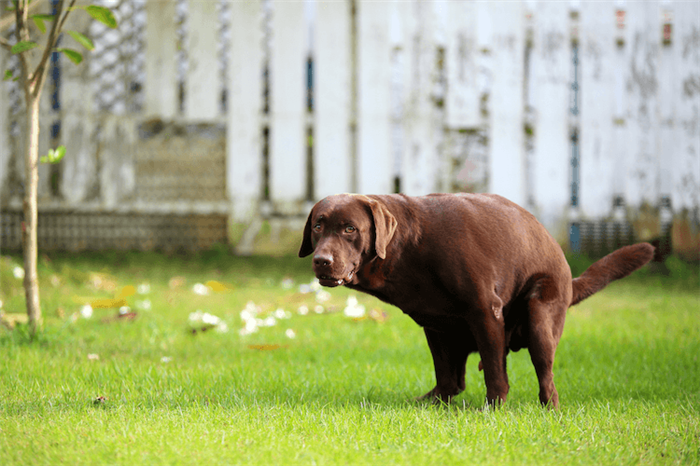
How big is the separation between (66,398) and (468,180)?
6607 millimetres

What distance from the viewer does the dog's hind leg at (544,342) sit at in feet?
8.34

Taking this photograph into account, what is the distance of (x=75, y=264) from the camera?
24.5 feet

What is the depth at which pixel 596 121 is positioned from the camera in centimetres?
823

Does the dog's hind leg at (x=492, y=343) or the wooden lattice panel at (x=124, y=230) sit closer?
the dog's hind leg at (x=492, y=343)

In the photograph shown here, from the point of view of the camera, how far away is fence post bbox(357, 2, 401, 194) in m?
8.12

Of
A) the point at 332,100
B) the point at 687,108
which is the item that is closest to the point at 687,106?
the point at 687,108

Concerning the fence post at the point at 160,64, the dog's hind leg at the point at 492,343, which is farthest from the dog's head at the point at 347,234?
the fence post at the point at 160,64

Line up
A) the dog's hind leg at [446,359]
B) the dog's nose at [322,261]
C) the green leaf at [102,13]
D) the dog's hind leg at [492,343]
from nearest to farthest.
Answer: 1. the dog's nose at [322,261]
2. the dog's hind leg at [492,343]
3. the dog's hind leg at [446,359]
4. the green leaf at [102,13]

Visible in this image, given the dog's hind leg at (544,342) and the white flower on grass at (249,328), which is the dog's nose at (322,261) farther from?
the white flower on grass at (249,328)

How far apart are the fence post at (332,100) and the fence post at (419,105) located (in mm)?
840

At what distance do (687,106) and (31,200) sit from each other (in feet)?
27.1

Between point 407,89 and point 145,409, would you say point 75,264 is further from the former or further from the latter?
point 145,409

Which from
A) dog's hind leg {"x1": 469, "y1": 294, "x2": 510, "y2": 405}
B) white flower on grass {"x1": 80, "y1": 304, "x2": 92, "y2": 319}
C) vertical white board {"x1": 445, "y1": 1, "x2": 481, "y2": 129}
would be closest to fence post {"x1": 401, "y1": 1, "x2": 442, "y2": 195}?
vertical white board {"x1": 445, "y1": 1, "x2": 481, "y2": 129}

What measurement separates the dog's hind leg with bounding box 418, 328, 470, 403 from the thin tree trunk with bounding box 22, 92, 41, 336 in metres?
2.60
